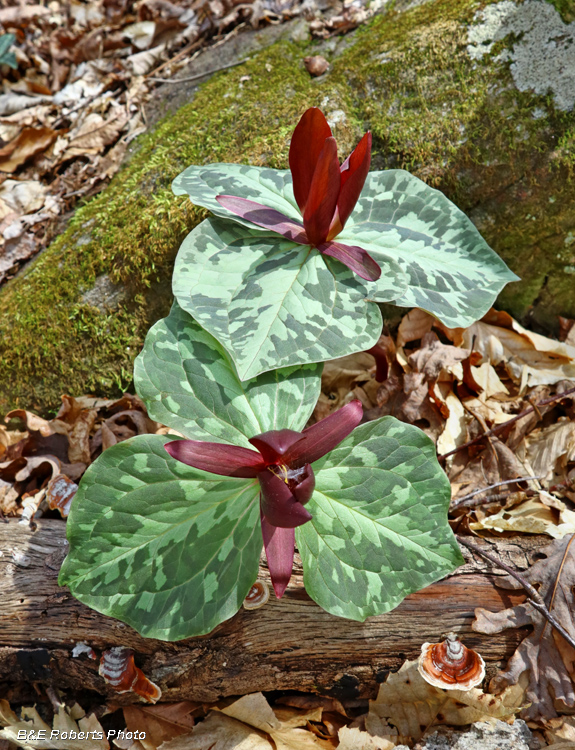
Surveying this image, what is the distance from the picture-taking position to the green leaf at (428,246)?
1604 mm

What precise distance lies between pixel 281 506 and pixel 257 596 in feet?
1.53

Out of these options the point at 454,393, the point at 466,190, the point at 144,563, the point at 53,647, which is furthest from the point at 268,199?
the point at 53,647

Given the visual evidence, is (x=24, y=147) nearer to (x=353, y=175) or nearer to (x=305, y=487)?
(x=353, y=175)

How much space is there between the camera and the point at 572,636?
140 centimetres

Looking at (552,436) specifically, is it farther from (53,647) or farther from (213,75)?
(213,75)

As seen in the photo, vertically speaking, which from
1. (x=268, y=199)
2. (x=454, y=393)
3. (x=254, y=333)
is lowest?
(x=454, y=393)

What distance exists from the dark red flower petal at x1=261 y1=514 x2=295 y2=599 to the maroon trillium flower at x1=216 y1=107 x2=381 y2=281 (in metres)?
0.80

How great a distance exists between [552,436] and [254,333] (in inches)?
50.8

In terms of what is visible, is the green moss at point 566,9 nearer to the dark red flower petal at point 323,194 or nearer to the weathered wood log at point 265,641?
the dark red flower petal at point 323,194

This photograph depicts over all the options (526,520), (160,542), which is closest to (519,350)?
(526,520)

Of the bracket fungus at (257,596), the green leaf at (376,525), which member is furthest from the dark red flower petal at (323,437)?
the bracket fungus at (257,596)

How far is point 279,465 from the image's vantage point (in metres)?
1.27

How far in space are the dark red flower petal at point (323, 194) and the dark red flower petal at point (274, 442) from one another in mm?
701

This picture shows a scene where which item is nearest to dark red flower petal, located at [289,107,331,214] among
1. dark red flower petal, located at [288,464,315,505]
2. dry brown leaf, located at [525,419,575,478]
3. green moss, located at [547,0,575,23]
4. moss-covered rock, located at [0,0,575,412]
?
moss-covered rock, located at [0,0,575,412]
